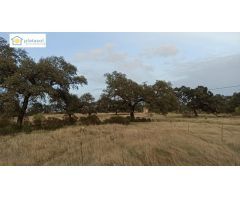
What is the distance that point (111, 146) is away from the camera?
10.4 m

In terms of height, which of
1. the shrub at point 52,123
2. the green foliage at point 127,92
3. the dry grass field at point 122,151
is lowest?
the dry grass field at point 122,151

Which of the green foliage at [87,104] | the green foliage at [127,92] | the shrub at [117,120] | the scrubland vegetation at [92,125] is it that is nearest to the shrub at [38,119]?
the scrubland vegetation at [92,125]

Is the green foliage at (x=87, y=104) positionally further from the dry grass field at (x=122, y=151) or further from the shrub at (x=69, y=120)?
the dry grass field at (x=122, y=151)

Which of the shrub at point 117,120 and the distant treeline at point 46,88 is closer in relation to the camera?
the distant treeline at point 46,88

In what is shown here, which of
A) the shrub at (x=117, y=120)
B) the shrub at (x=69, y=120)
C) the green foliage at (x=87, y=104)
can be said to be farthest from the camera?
the green foliage at (x=87, y=104)

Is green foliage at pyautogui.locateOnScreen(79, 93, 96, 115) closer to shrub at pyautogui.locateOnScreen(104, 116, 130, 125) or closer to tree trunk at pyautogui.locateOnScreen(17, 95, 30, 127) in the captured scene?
shrub at pyautogui.locateOnScreen(104, 116, 130, 125)

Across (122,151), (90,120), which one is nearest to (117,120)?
(90,120)

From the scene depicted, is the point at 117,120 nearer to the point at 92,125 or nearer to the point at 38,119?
the point at 92,125

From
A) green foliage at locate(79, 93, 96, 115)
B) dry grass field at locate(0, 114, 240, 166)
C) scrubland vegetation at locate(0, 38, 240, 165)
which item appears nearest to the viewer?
dry grass field at locate(0, 114, 240, 166)

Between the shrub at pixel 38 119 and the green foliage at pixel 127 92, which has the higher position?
the green foliage at pixel 127 92

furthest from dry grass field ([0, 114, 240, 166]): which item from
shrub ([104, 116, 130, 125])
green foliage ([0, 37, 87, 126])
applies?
shrub ([104, 116, 130, 125])

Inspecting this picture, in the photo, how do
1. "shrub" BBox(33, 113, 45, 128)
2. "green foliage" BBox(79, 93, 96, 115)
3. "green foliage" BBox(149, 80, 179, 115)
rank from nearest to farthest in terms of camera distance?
"shrub" BBox(33, 113, 45, 128), "green foliage" BBox(79, 93, 96, 115), "green foliage" BBox(149, 80, 179, 115)

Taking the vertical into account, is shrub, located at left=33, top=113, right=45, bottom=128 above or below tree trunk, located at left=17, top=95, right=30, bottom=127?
below
